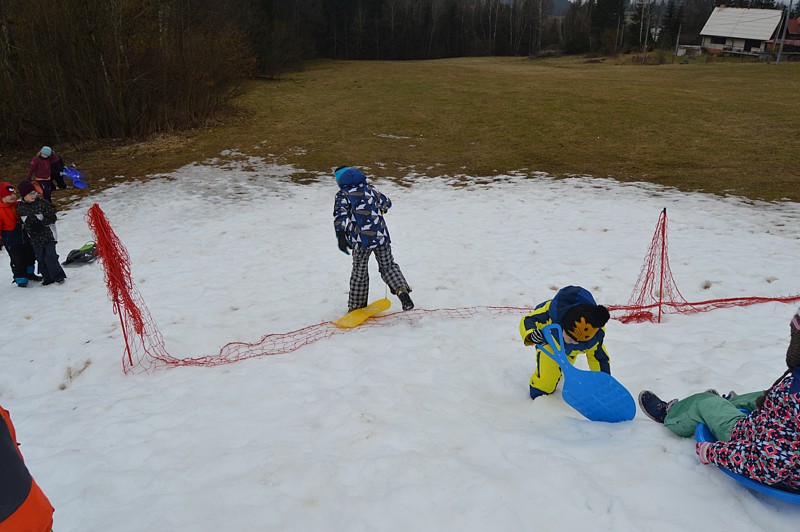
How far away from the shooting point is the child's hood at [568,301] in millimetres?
3666

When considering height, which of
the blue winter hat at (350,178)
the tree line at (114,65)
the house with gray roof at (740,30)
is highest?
the house with gray roof at (740,30)

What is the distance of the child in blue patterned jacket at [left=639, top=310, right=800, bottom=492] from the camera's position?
2469 mm

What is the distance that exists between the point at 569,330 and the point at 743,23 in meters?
69.7

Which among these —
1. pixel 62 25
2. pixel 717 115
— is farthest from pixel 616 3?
pixel 62 25

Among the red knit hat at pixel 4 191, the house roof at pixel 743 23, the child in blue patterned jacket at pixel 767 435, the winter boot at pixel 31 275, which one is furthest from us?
the house roof at pixel 743 23

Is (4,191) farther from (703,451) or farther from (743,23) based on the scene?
(743,23)

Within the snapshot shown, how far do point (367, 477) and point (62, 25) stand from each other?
17.8 meters

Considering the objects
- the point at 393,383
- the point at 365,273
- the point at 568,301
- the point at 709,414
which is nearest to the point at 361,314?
the point at 365,273

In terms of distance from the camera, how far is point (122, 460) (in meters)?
3.52

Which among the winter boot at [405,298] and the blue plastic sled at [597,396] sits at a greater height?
the blue plastic sled at [597,396]

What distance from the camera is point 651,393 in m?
3.82

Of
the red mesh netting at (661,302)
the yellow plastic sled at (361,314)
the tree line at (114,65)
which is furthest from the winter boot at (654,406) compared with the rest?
the tree line at (114,65)

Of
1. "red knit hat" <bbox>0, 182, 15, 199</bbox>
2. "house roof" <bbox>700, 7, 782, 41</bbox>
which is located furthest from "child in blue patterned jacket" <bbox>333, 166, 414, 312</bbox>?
"house roof" <bbox>700, 7, 782, 41</bbox>

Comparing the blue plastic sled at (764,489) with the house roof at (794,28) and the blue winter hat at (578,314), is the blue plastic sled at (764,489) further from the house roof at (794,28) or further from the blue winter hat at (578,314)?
the house roof at (794,28)
